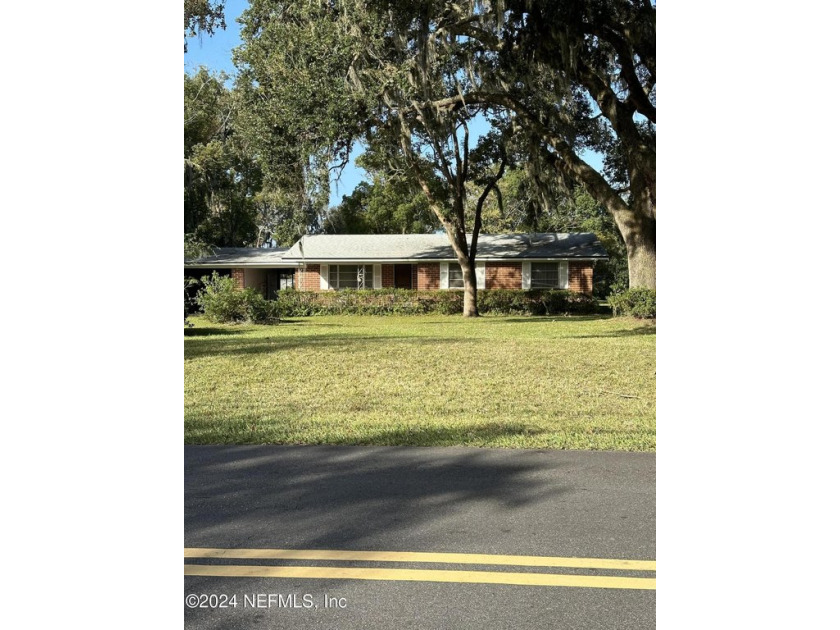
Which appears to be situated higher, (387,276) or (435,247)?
(435,247)

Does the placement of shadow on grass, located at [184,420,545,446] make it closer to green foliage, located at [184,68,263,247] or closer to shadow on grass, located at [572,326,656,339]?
shadow on grass, located at [572,326,656,339]

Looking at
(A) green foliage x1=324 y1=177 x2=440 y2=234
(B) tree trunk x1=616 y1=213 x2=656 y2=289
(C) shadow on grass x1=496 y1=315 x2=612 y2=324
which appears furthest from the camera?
(A) green foliage x1=324 y1=177 x2=440 y2=234

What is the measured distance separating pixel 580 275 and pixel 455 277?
13.8ft

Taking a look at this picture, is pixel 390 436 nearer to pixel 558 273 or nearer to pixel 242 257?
pixel 558 273

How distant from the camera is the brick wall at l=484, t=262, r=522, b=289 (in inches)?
1032

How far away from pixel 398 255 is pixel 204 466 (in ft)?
71.7

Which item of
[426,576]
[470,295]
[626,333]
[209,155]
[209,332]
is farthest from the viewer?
[470,295]

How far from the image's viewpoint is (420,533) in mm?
3471

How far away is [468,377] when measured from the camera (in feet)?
33.0

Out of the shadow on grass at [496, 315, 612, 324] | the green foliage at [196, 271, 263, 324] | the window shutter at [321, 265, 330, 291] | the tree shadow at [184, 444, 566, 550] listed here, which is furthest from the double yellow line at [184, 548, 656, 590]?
the window shutter at [321, 265, 330, 291]

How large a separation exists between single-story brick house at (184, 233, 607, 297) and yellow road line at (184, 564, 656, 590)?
73.8 ft

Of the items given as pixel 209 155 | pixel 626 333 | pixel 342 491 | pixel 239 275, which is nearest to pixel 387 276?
pixel 239 275

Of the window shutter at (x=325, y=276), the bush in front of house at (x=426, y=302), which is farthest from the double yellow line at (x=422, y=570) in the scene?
the window shutter at (x=325, y=276)
